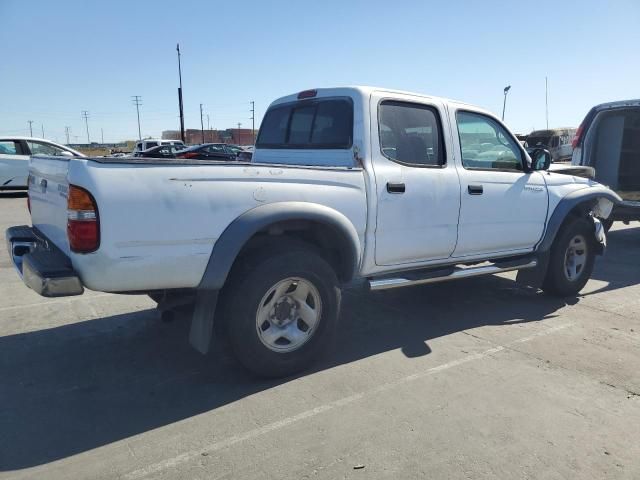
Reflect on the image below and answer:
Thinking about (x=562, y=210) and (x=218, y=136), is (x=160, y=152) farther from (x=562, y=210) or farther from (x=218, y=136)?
(x=218, y=136)

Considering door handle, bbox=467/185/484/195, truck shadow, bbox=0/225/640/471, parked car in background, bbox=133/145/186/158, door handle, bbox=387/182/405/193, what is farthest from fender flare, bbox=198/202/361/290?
parked car in background, bbox=133/145/186/158

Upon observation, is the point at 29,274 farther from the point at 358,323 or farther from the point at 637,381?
the point at 637,381

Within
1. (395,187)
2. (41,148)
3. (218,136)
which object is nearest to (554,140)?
(41,148)

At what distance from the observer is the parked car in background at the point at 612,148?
8.59m

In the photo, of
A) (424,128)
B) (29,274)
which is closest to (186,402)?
(29,274)

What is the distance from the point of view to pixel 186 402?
326 centimetres

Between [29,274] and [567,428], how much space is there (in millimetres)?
3403

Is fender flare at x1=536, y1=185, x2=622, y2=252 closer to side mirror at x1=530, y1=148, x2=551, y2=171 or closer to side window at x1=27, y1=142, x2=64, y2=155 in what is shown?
side mirror at x1=530, y1=148, x2=551, y2=171

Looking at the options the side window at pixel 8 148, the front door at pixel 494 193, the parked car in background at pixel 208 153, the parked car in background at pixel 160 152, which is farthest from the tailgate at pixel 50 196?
the parked car in background at pixel 160 152

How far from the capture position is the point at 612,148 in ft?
31.4

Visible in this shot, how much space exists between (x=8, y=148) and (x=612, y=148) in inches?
597

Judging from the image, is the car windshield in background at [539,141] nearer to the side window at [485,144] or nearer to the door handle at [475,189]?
the side window at [485,144]

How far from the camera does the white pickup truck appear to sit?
9.61 ft

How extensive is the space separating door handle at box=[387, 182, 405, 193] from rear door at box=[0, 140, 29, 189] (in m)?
13.7
